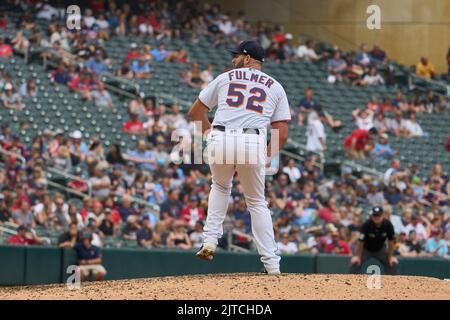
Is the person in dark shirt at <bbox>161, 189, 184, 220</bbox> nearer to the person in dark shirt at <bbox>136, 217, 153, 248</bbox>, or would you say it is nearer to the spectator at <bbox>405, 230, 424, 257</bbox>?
the person in dark shirt at <bbox>136, 217, 153, 248</bbox>

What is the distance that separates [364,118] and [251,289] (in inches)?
542

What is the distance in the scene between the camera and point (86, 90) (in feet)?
64.9

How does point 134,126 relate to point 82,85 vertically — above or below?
below

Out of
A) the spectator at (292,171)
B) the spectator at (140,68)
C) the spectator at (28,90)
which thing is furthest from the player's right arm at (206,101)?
A: the spectator at (140,68)

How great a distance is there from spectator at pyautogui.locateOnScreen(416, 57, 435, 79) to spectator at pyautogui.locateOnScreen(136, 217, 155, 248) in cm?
1026

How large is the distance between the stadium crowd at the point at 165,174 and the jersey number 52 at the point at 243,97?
6535mm

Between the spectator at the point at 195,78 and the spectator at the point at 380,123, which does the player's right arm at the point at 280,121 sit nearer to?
the spectator at the point at 195,78

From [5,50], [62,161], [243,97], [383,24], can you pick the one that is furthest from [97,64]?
[243,97]

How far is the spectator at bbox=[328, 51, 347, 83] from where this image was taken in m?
23.4

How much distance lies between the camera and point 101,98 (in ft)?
65.1

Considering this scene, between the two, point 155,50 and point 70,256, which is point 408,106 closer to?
point 155,50

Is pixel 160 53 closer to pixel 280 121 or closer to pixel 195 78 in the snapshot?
pixel 195 78

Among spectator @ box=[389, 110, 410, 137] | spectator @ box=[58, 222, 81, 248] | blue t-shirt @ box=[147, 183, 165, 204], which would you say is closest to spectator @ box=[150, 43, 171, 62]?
spectator @ box=[389, 110, 410, 137]

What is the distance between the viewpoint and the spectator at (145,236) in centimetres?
1616
